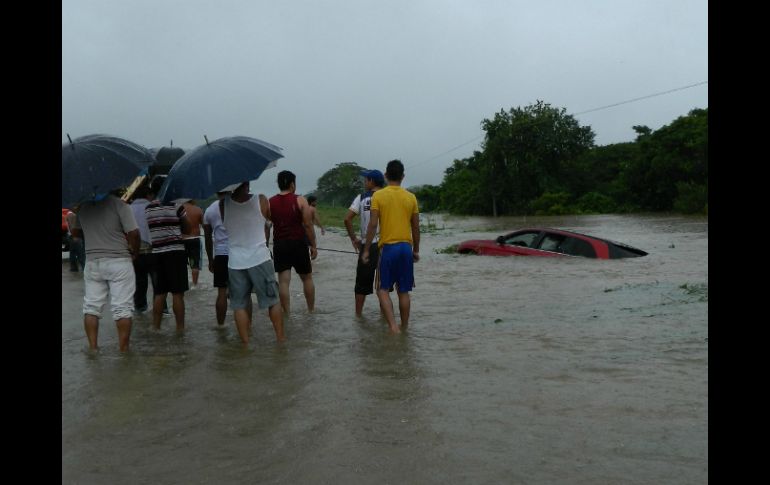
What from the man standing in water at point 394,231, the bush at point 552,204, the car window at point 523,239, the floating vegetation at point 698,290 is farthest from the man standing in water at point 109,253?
the bush at point 552,204

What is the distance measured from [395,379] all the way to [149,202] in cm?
399

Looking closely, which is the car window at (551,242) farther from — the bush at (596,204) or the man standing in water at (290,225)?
the bush at (596,204)

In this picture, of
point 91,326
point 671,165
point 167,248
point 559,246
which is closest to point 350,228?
point 167,248

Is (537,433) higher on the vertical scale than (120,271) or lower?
lower

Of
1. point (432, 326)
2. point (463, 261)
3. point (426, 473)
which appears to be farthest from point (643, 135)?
point (426, 473)

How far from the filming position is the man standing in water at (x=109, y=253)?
682 cm

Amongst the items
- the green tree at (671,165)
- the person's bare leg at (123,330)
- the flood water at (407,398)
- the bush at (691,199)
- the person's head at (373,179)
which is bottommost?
the flood water at (407,398)

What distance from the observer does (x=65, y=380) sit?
6.38m

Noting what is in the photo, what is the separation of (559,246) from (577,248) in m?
0.36

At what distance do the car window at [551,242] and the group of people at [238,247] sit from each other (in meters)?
6.79

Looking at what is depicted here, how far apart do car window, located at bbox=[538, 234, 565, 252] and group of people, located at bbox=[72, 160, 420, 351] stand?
22.3 feet

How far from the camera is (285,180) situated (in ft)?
28.5

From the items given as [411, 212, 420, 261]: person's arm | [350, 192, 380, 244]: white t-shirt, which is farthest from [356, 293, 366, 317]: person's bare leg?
[411, 212, 420, 261]: person's arm
